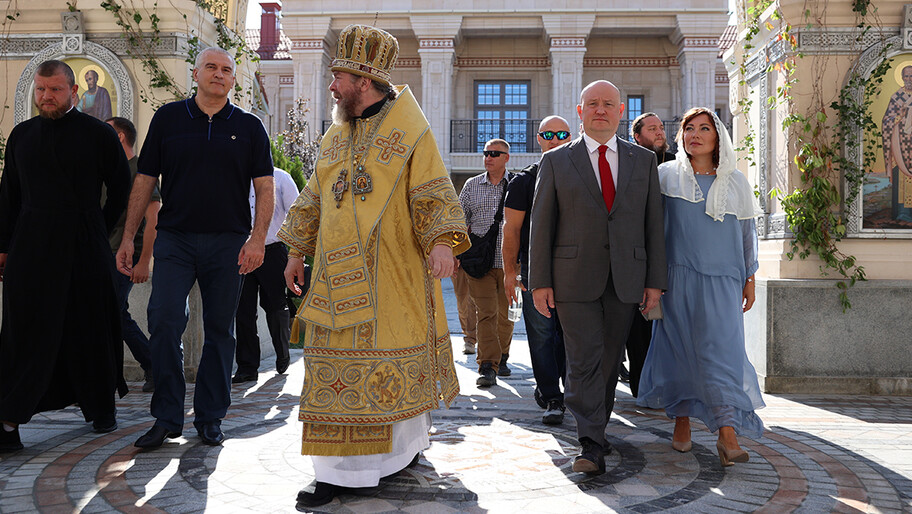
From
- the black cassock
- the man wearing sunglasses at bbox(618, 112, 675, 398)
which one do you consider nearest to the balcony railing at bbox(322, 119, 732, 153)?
the man wearing sunglasses at bbox(618, 112, 675, 398)

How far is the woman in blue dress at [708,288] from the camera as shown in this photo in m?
4.09

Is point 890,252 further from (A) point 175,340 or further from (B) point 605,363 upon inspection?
(A) point 175,340

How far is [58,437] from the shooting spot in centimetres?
450

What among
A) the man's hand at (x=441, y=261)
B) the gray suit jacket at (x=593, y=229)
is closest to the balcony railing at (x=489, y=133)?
the gray suit jacket at (x=593, y=229)

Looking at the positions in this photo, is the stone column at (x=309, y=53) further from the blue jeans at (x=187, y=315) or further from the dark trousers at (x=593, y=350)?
the dark trousers at (x=593, y=350)

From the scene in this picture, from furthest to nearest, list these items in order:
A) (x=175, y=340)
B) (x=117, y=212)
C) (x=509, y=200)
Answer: (x=509, y=200), (x=117, y=212), (x=175, y=340)

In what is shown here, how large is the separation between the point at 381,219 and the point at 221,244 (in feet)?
4.27

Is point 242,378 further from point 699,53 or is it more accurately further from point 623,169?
point 699,53

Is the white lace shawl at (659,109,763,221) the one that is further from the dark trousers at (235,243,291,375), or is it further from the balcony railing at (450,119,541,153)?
the balcony railing at (450,119,541,153)

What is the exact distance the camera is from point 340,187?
3559 millimetres

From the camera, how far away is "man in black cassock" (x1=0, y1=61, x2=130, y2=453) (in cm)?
431

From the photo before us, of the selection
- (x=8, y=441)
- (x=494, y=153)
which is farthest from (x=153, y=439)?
(x=494, y=153)

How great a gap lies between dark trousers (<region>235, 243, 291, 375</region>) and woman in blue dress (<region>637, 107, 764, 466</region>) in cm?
367

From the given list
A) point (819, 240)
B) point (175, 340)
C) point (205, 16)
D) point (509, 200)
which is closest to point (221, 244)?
point (175, 340)
